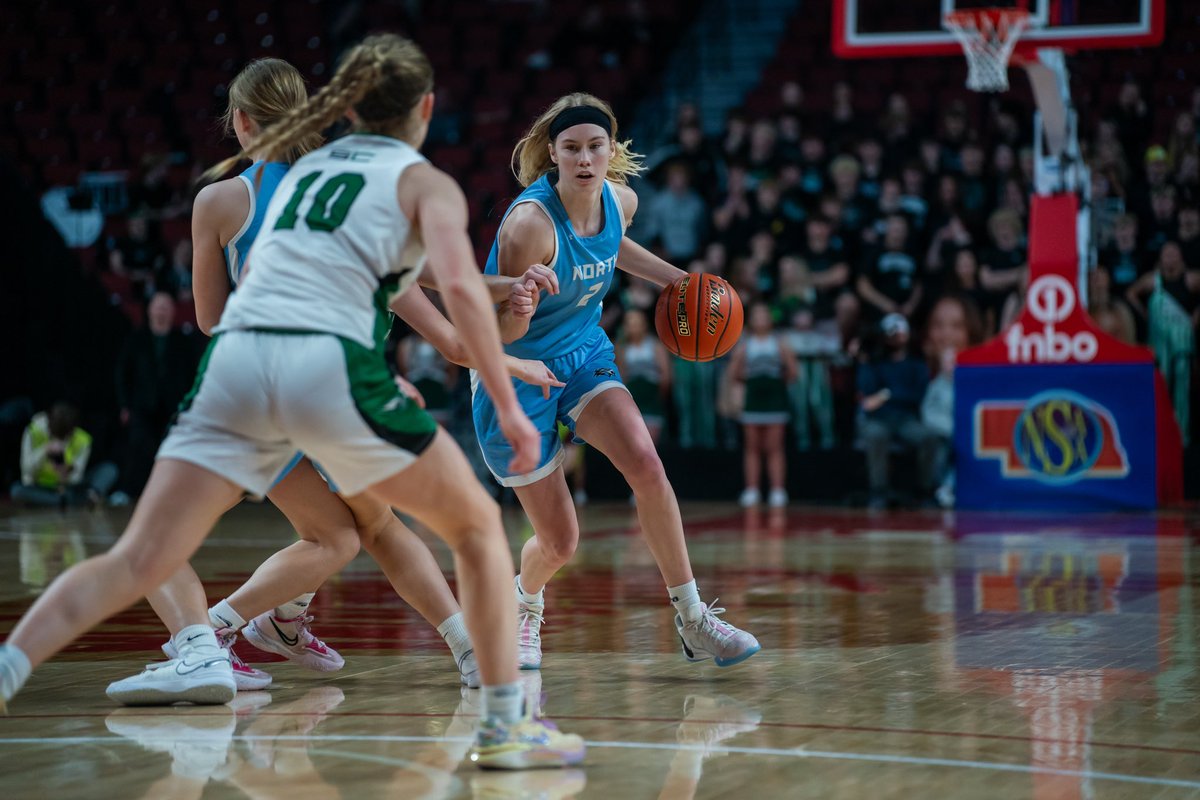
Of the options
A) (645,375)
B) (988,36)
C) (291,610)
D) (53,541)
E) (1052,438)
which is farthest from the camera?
(645,375)

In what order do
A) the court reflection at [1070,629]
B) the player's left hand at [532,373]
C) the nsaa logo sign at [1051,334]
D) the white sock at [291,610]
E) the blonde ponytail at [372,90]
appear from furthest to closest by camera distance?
the nsaa logo sign at [1051,334] → the white sock at [291,610] → the player's left hand at [532,373] → the court reflection at [1070,629] → the blonde ponytail at [372,90]

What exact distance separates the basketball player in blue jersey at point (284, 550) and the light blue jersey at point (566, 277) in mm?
727

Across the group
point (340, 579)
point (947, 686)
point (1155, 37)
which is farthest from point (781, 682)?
point (1155, 37)

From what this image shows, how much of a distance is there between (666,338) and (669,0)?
1430 cm

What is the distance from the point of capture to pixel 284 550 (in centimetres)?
456

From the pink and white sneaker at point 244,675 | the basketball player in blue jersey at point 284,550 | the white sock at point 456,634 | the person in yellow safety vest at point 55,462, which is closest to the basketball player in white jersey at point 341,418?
the basketball player in blue jersey at point 284,550

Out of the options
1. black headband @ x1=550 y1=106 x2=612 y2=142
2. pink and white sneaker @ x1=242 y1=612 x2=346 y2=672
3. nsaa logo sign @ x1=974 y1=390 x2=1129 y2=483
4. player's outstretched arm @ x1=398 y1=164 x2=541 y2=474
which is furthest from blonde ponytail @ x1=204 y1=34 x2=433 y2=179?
nsaa logo sign @ x1=974 y1=390 x2=1129 y2=483

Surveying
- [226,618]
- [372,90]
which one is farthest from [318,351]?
[226,618]

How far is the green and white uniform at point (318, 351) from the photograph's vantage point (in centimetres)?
338

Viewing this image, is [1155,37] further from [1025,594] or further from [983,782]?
[983,782]

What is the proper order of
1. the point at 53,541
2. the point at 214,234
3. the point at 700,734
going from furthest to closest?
the point at 53,541 → the point at 214,234 → the point at 700,734

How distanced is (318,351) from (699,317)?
2.29 meters

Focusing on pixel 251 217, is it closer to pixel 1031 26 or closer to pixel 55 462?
pixel 1031 26

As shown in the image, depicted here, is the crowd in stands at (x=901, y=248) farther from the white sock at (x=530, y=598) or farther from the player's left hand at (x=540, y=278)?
the player's left hand at (x=540, y=278)
